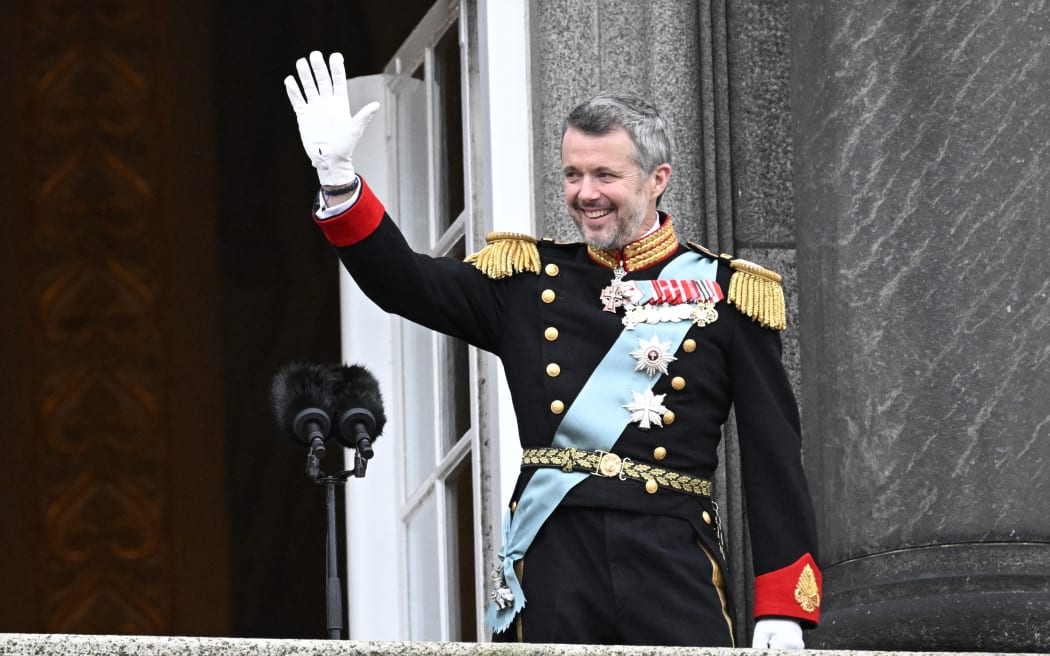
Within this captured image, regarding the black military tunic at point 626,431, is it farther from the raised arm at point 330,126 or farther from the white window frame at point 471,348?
the white window frame at point 471,348

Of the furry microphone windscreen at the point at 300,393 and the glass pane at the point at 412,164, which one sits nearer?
the furry microphone windscreen at the point at 300,393

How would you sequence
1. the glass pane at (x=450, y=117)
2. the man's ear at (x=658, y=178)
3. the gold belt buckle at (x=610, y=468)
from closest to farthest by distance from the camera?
1. the gold belt buckle at (x=610, y=468)
2. the man's ear at (x=658, y=178)
3. the glass pane at (x=450, y=117)

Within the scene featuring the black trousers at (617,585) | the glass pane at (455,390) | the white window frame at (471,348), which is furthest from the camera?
the glass pane at (455,390)

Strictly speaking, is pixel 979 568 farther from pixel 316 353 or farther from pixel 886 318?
pixel 316 353

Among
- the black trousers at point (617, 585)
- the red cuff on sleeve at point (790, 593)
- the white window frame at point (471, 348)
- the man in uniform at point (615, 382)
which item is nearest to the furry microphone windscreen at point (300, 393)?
the man in uniform at point (615, 382)

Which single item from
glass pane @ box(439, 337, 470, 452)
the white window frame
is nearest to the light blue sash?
the white window frame

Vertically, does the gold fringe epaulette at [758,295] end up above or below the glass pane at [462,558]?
above

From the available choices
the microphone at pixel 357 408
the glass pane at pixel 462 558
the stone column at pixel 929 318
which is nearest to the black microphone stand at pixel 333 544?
the microphone at pixel 357 408

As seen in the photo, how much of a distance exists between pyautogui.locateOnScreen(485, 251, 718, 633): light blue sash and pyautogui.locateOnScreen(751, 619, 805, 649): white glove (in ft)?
1.42

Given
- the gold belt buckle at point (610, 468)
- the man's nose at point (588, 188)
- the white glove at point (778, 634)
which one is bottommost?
the white glove at point (778, 634)

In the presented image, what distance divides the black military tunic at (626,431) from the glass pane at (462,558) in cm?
160

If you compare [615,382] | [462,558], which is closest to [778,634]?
[615,382]

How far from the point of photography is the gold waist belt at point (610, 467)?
4789 millimetres

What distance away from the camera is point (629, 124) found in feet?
16.0
